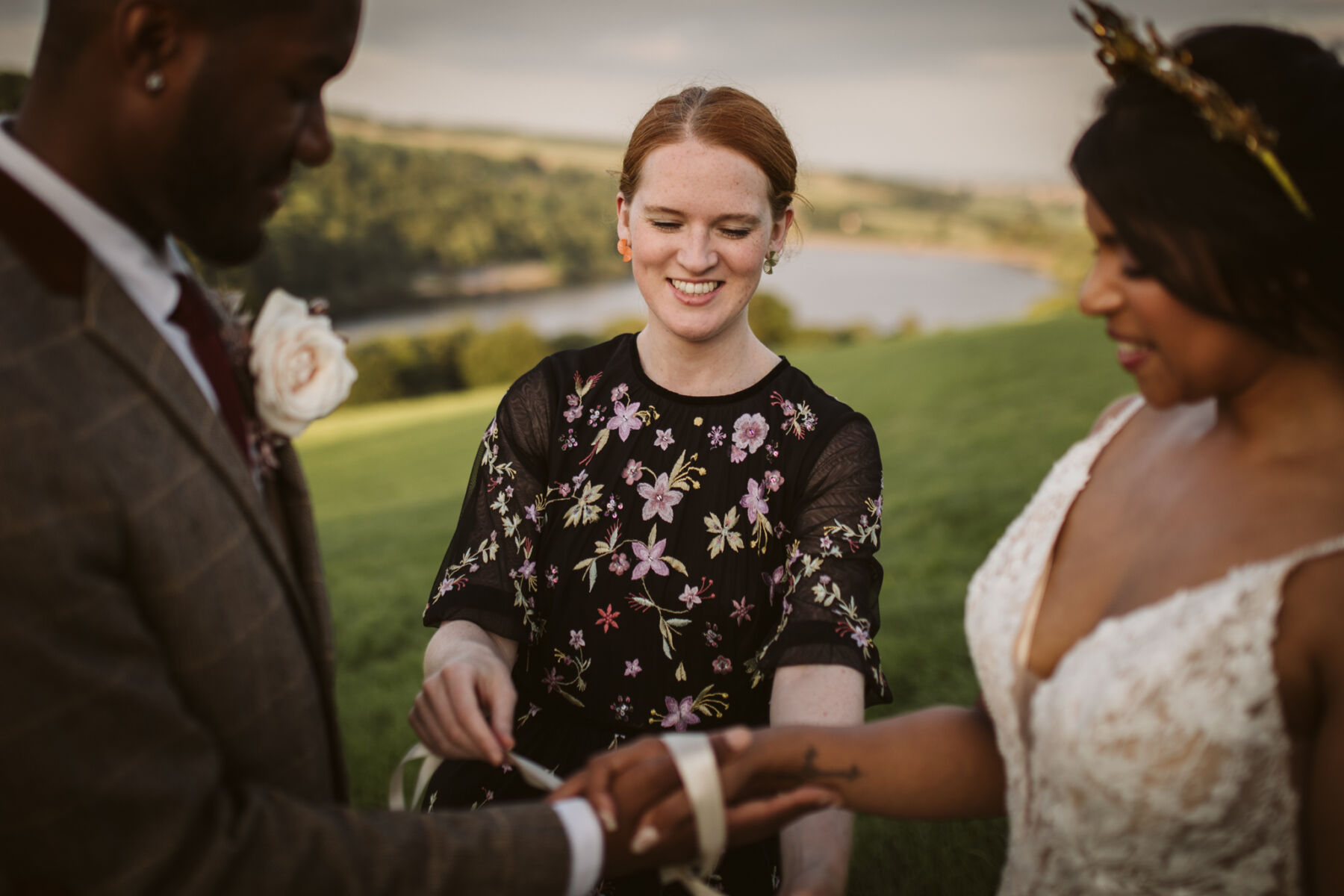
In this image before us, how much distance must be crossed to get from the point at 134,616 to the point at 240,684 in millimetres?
229

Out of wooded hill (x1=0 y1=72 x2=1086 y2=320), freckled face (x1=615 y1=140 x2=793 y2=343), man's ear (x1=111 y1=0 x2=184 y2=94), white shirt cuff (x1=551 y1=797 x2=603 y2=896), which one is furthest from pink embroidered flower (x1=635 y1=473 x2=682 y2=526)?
wooded hill (x1=0 y1=72 x2=1086 y2=320)

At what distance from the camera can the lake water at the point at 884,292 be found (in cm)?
4744

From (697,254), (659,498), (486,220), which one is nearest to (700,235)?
(697,254)

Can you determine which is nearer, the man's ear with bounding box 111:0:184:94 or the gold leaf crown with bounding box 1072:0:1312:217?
the man's ear with bounding box 111:0:184:94

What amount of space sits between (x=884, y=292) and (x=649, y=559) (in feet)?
156

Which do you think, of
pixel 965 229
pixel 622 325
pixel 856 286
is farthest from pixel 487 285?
pixel 965 229

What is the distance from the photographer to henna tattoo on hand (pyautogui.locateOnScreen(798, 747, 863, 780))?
2021 mm

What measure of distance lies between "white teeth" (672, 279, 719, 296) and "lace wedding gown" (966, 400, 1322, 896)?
54.4 inches

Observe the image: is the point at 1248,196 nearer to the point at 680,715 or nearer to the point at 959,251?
the point at 680,715

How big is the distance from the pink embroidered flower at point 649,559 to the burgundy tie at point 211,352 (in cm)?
114

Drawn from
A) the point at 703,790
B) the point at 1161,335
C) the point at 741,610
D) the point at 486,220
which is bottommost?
the point at 703,790

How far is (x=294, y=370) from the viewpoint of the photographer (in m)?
1.79

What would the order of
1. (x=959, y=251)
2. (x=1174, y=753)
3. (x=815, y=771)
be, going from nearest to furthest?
(x=1174, y=753) < (x=815, y=771) < (x=959, y=251)

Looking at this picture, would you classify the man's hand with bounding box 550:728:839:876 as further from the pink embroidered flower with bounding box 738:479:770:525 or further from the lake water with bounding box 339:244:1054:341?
the lake water with bounding box 339:244:1054:341
